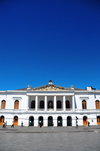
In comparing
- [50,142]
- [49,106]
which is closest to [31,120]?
[49,106]

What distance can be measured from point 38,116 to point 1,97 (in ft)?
39.1

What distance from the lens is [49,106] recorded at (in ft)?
134

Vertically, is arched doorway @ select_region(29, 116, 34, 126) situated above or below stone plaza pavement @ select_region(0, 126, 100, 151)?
A: below

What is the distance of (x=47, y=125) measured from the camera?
1460 inches

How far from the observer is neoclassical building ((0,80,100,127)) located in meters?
37.7

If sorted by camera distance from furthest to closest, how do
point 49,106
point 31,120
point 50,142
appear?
point 49,106, point 31,120, point 50,142

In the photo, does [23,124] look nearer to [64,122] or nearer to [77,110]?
[64,122]

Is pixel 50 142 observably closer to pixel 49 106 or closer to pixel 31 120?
pixel 31 120

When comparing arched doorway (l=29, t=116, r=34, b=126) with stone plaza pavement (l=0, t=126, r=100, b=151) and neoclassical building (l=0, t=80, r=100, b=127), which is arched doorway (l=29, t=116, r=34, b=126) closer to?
neoclassical building (l=0, t=80, r=100, b=127)

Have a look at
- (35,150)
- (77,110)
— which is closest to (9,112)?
(77,110)

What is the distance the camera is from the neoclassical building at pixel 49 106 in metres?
37.7

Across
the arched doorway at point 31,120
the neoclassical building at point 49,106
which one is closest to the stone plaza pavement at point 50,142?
the neoclassical building at point 49,106

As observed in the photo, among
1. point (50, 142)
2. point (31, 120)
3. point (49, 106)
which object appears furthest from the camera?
point (49, 106)

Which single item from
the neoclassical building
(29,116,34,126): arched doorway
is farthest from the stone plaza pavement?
(29,116,34,126): arched doorway
